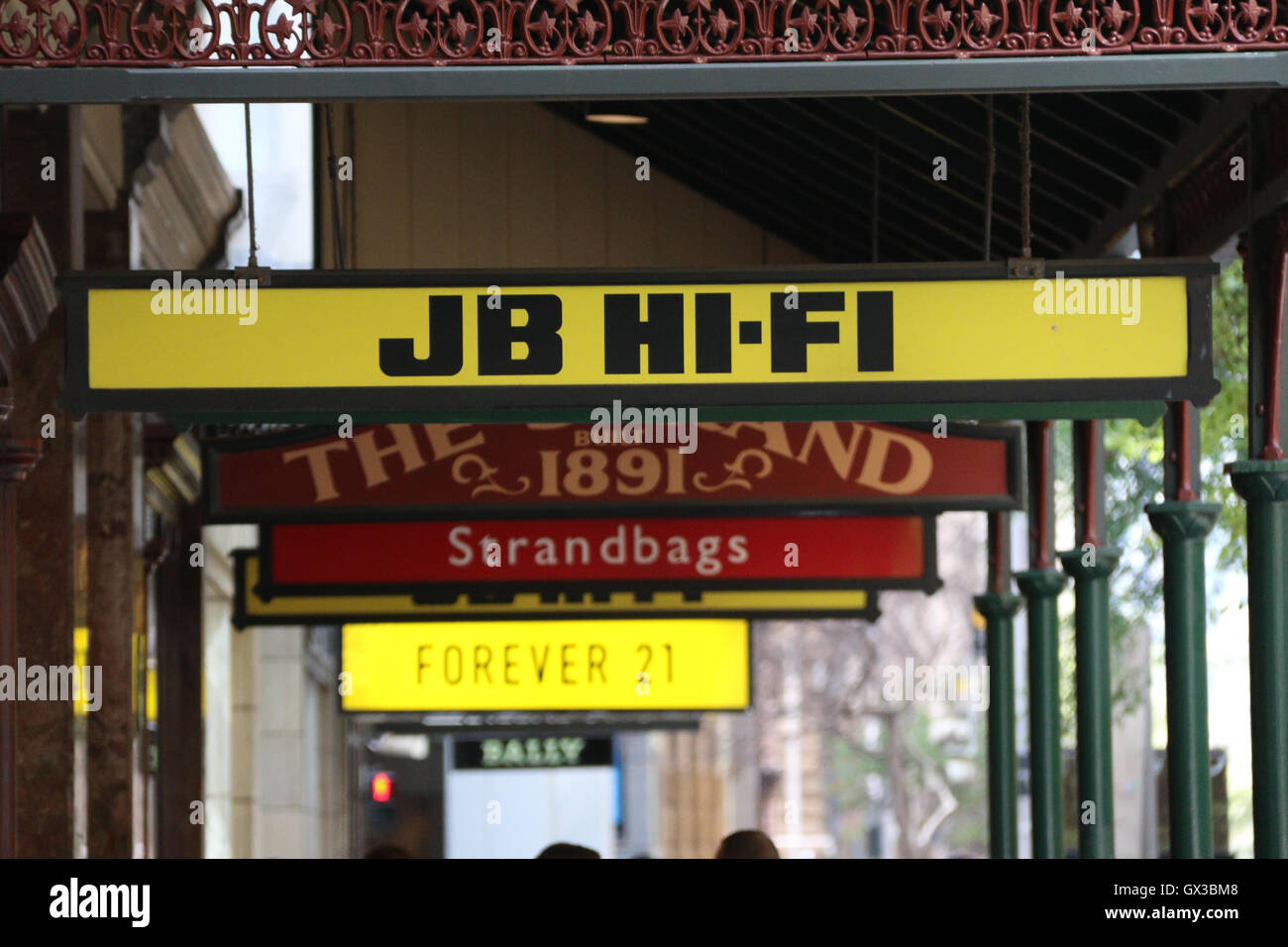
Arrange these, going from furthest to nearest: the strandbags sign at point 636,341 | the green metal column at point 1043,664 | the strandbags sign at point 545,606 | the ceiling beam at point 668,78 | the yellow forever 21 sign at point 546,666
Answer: the yellow forever 21 sign at point 546,666 → the green metal column at point 1043,664 → the strandbags sign at point 545,606 → the strandbags sign at point 636,341 → the ceiling beam at point 668,78

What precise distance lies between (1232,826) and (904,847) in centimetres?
2221

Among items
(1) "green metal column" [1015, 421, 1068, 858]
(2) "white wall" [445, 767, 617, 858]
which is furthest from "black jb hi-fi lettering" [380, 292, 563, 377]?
(2) "white wall" [445, 767, 617, 858]

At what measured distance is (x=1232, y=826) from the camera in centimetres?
Result: 2052

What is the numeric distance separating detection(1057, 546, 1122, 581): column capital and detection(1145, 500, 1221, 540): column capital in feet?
5.95

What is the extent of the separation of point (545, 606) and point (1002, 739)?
2507 mm

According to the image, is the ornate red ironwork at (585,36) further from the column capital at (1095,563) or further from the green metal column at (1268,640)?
the column capital at (1095,563)

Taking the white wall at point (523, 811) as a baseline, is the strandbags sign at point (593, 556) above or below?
above

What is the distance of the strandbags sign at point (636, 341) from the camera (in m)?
5.14

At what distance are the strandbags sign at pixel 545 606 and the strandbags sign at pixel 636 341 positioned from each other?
3.92 m

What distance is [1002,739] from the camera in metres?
11.0

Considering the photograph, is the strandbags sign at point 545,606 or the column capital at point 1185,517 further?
the strandbags sign at point 545,606

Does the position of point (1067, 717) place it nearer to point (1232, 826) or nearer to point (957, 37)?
point (1232, 826)

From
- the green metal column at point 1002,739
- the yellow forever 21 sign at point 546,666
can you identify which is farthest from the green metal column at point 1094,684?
the yellow forever 21 sign at point 546,666
